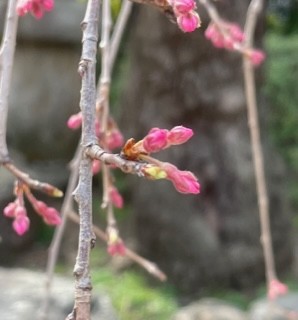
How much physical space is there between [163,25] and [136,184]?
2.01ft

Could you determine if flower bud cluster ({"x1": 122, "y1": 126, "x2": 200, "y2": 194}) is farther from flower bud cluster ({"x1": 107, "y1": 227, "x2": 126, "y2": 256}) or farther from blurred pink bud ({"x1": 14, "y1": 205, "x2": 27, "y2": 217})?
flower bud cluster ({"x1": 107, "y1": 227, "x2": 126, "y2": 256})

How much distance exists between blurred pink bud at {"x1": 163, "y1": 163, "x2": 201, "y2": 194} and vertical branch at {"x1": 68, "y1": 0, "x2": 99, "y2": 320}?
4 centimetres

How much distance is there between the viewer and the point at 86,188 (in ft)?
1.34

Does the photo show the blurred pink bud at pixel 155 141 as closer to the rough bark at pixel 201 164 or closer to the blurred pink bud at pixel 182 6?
the blurred pink bud at pixel 182 6

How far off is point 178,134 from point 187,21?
60 millimetres

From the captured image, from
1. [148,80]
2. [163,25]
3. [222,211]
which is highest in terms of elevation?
[163,25]

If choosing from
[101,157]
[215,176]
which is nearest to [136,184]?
[215,176]

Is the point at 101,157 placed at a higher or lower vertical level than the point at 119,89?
higher

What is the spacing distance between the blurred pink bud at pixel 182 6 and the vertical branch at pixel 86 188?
0.05 meters

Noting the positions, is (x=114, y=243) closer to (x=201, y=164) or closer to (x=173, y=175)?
(x=173, y=175)

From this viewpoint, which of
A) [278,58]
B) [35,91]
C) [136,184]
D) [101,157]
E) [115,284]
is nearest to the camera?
[101,157]

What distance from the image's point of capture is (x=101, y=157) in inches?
16.3

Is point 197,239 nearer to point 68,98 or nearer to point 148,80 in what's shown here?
point 148,80

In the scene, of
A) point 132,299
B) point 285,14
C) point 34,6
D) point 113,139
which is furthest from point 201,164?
point 285,14
